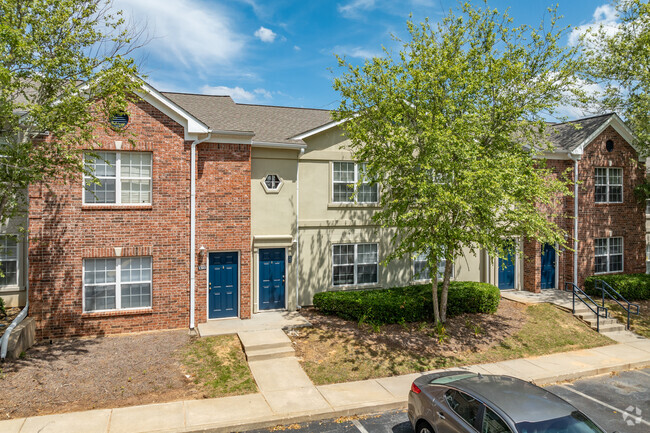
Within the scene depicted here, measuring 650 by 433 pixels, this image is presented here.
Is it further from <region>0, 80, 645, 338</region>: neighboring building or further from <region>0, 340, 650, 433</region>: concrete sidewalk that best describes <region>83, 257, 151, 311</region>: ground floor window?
<region>0, 340, 650, 433</region>: concrete sidewalk

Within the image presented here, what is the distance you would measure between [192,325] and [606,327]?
15.1 meters

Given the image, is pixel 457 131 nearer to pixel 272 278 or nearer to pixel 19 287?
pixel 272 278

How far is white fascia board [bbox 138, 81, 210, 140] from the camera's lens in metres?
13.7

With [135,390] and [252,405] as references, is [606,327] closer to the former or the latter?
[252,405]

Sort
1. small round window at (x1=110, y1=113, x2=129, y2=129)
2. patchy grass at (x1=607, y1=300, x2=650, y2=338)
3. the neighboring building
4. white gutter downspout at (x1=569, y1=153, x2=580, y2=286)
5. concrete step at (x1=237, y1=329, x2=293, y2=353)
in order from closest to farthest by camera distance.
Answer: concrete step at (x1=237, y1=329, x2=293, y2=353) → the neighboring building → small round window at (x1=110, y1=113, x2=129, y2=129) → patchy grass at (x1=607, y1=300, x2=650, y2=338) → white gutter downspout at (x1=569, y1=153, x2=580, y2=286)

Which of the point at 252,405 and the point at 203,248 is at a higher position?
the point at 203,248

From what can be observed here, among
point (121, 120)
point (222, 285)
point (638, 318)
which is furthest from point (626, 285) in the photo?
point (121, 120)

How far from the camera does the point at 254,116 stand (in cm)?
1873

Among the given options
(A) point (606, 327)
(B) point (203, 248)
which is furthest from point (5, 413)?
(A) point (606, 327)

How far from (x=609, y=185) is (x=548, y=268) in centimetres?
507

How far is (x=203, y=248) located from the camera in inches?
570

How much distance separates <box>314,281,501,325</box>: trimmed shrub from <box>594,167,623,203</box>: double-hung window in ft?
28.2

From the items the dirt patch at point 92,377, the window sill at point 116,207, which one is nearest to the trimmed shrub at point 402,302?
the dirt patch at point 92,377

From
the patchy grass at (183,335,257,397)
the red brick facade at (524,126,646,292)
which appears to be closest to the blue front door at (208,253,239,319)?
the patchy grass at (183,335,257,397)
